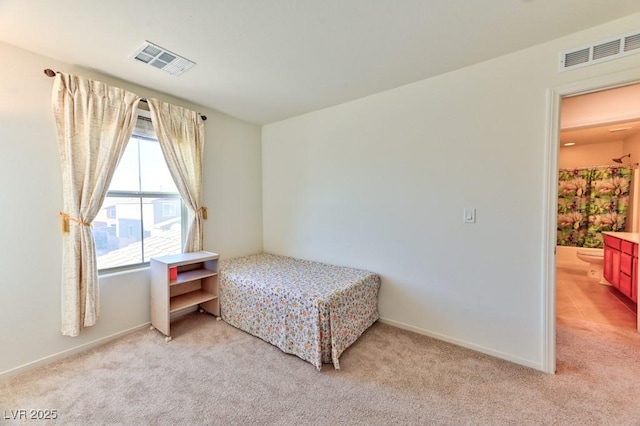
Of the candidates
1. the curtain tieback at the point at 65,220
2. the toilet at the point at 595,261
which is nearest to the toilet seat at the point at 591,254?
the toilet at the point at 595,261

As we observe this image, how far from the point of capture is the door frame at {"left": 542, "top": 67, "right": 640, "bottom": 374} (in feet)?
5.92

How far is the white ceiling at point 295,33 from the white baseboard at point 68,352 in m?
2.32

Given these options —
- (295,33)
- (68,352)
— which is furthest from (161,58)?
(68,352)

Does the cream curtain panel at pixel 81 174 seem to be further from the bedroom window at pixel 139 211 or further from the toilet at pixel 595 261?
the toilet at pixel 595 261

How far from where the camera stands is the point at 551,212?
1823mm

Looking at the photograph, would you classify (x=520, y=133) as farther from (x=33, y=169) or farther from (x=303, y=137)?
(x=33, y=169)

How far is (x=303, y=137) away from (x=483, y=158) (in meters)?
1.98

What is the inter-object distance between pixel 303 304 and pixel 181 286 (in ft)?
5.21

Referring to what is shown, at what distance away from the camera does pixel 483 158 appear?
210cm

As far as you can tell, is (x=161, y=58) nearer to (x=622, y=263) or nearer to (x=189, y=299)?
(x=189, y=299)

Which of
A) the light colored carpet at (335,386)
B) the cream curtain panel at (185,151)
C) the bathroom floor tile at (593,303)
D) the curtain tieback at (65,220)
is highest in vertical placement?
the cream curtain panel at (185,151)

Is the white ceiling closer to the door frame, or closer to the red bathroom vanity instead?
the door frame

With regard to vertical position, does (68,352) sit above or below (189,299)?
below

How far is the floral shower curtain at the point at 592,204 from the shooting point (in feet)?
13.4
